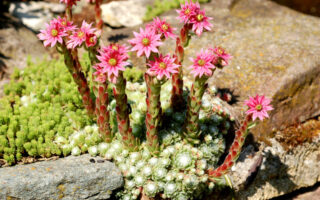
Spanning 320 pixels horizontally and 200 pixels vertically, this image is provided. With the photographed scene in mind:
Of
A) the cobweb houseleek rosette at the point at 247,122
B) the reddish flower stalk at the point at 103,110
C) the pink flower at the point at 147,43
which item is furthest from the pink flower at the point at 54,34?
the cobweb houseleek rosette at the point at 247,122

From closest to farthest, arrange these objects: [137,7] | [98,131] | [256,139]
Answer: [98,131]
[256,139]
[137,7]

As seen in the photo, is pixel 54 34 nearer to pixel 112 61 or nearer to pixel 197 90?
pixel 112 61

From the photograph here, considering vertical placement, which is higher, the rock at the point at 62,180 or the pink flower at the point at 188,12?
the pink flower at the point at 188,12

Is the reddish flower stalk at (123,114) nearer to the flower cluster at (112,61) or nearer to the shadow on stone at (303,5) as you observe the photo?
the flower cluster at (112,61)

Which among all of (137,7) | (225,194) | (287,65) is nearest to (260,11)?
(287,65)

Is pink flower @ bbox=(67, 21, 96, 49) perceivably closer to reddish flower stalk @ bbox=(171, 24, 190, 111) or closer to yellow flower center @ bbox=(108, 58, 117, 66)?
yellow flower center @ bbox=(108, 58, 117, 66)

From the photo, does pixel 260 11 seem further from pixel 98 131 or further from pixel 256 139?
pixel 98 131

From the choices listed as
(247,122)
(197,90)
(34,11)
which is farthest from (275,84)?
(34,11)
